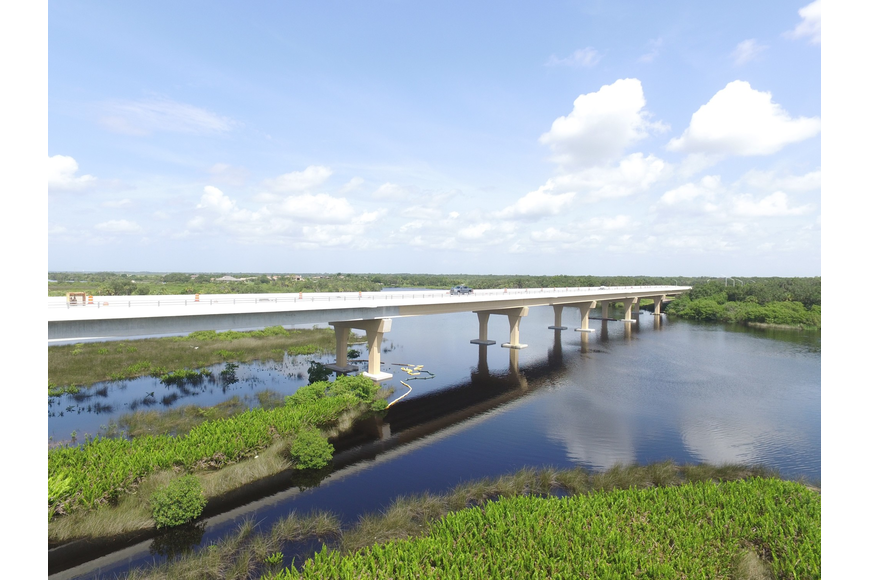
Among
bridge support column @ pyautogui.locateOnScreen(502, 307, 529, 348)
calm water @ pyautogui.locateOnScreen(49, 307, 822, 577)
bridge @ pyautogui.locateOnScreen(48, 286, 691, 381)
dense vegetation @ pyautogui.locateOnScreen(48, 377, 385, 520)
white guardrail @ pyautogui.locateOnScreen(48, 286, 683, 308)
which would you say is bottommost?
calm water @ pyautogui.locateOnScreen(49, 307, 822, 577)

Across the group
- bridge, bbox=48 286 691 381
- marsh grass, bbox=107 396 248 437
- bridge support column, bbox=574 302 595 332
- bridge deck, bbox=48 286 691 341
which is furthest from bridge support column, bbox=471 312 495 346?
marsh grass, bbox=107 396 248 437

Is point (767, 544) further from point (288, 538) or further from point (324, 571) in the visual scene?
point (288, 538)

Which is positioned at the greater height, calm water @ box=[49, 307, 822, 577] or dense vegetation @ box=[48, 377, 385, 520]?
dense vegetation @ box=[48, 377, 385, 520]

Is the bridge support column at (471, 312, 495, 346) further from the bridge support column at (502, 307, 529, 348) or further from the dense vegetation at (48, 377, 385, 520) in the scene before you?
the dense vegetation at (48, 377, 385, 520)

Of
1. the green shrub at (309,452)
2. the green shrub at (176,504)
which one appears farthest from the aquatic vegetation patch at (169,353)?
the green shrub at (176,504)

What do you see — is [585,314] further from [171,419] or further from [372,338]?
[171,419]

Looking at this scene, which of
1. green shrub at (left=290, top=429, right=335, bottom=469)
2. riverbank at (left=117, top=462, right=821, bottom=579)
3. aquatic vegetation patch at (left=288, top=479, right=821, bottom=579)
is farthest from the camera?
green shrub at (left=290, top=429, right=335, bottom=469)

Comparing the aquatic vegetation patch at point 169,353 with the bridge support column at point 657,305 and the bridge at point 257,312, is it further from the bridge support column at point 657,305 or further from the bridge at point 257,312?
the bridge support column at point 657,305
